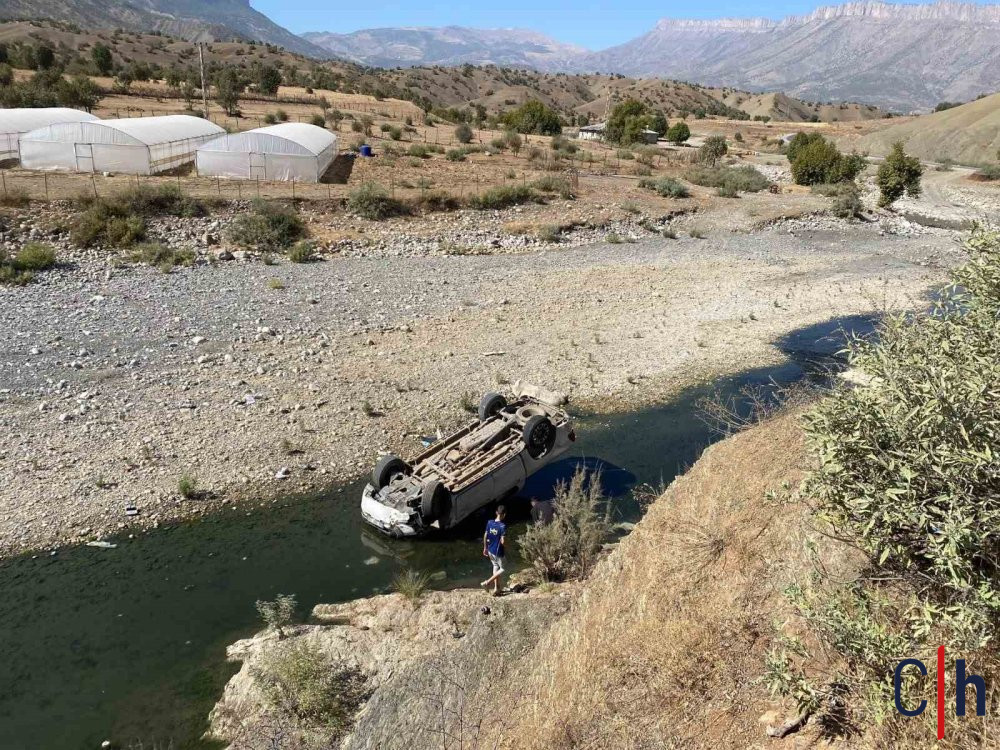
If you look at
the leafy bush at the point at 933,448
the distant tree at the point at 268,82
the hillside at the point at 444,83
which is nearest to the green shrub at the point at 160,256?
the leafy bush at the point at 933,448

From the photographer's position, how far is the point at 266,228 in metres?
27.2

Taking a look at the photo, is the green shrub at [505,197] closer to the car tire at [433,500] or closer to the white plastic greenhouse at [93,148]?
the white plastic greenhouse at [93,148]

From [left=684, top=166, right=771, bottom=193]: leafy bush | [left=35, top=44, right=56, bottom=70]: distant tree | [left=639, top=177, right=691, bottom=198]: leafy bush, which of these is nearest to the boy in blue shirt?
[left=639, top=177, right=691, bottom=198]: leafy bush

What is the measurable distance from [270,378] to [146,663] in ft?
27.9

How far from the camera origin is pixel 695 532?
317 inches

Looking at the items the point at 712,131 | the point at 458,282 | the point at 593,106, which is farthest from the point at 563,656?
the point at 593,106

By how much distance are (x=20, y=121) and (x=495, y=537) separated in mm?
37754

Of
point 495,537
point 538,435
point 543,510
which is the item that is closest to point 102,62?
point 538,435

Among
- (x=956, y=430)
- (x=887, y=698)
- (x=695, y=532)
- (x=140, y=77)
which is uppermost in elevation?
(x=140, y=77)

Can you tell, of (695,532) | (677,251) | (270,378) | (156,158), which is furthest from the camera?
(156,158)

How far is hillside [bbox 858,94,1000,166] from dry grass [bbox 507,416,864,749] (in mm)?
72953

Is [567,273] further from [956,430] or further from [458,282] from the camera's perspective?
[956,430]

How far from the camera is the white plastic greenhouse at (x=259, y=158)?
33.3m

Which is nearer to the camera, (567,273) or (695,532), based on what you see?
(695,532)
